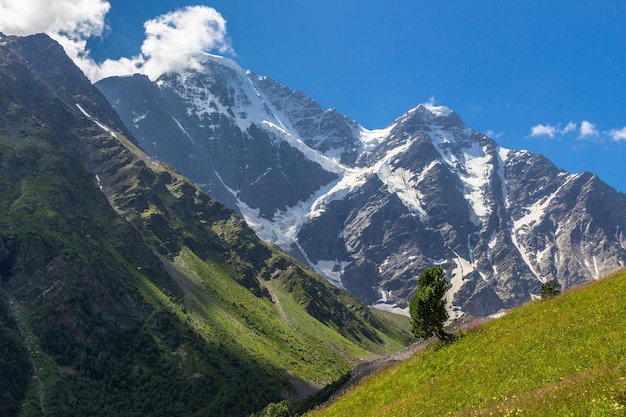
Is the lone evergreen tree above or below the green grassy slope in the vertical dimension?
above

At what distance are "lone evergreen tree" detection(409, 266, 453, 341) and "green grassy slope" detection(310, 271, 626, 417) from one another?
2.25m

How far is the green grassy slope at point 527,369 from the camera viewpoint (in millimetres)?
19406

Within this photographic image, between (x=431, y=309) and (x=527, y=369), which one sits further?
(x=431, y=309)

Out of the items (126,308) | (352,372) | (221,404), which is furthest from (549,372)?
(126,308)

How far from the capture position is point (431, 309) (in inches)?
1783

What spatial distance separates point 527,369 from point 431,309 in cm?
1646

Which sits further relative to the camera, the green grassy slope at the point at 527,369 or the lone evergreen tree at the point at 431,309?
the lone evergreen tree at the point at 431,309

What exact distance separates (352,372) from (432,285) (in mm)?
39728

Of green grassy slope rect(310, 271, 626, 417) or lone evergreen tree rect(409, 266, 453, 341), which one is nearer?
green grassy slope rect(310, 271, 626, 417)

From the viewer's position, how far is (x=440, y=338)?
4500cm

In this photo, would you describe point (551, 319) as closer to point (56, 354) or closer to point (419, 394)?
point (419, 394)

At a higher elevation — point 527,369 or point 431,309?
point 431,309

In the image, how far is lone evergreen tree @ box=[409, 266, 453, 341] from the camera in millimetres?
45062

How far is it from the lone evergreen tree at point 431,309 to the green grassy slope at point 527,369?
2.25 m
